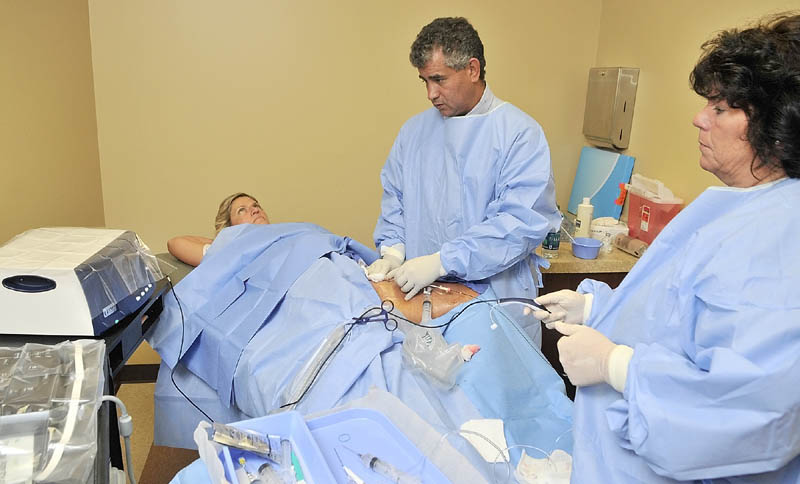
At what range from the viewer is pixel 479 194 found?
1.98m

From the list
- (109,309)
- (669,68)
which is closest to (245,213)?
(109,309)

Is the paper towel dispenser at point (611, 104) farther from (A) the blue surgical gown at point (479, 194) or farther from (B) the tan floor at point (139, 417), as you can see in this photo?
(B) the tan floor at point (139, 417)

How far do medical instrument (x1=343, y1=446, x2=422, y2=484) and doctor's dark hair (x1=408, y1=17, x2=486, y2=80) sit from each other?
1297 millimetres

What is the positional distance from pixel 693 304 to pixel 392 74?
2.44 m

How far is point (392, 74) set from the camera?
3076 mm

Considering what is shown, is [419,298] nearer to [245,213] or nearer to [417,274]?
[417,274]

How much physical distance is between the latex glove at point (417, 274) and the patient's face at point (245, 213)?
0.94m

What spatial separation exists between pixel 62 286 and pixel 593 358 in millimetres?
1119

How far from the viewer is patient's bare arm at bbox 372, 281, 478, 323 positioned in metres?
1.75

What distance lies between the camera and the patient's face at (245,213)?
8.39 ft

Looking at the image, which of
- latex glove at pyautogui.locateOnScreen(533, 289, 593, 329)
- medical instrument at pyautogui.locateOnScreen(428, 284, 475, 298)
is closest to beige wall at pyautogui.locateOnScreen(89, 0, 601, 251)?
medical instrument at pyautogui.locateOnScreen(428, 284, 475, 298)

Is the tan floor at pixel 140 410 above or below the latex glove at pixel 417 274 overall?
below

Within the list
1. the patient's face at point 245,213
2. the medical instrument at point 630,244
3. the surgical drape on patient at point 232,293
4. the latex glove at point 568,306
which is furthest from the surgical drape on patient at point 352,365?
the medical instrument at point 630,244

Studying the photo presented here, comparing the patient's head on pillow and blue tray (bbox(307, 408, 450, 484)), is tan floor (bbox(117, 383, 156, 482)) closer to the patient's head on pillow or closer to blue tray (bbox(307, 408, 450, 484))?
the patient's head on pillow
